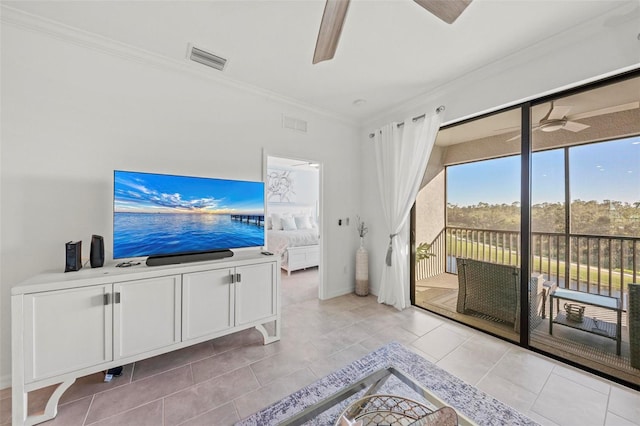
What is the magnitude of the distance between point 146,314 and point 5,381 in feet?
3.55

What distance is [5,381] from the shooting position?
1772 millimetres

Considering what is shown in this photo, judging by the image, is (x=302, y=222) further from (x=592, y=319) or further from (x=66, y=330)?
(x=592, y=319)

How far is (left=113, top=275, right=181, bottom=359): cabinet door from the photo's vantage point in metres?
1.77

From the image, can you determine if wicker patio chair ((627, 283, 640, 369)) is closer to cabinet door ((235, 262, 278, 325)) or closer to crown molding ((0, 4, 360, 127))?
cabinet door ((235, 262, 278, 325))

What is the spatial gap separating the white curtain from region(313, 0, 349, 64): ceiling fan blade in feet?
5.77

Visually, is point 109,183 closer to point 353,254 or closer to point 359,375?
point 359,375

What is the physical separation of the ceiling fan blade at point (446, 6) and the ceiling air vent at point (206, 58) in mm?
1868

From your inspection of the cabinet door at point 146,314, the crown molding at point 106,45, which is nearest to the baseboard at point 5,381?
the cabinet door at point 146,314

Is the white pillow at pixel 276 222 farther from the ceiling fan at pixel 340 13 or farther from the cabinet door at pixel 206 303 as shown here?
the ceiling fan at pixel 340 13

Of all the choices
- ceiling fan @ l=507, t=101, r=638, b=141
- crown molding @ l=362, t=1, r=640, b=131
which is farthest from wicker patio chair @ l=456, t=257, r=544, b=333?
crown molding @ l=362, t=1, r=640, b=131

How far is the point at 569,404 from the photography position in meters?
1.62

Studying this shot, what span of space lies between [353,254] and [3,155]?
3.81 m

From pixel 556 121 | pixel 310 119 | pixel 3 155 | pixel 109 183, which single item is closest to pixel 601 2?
pixel 556 121

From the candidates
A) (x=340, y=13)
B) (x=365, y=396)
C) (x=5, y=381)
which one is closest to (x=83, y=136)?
(x=5, y=381)
